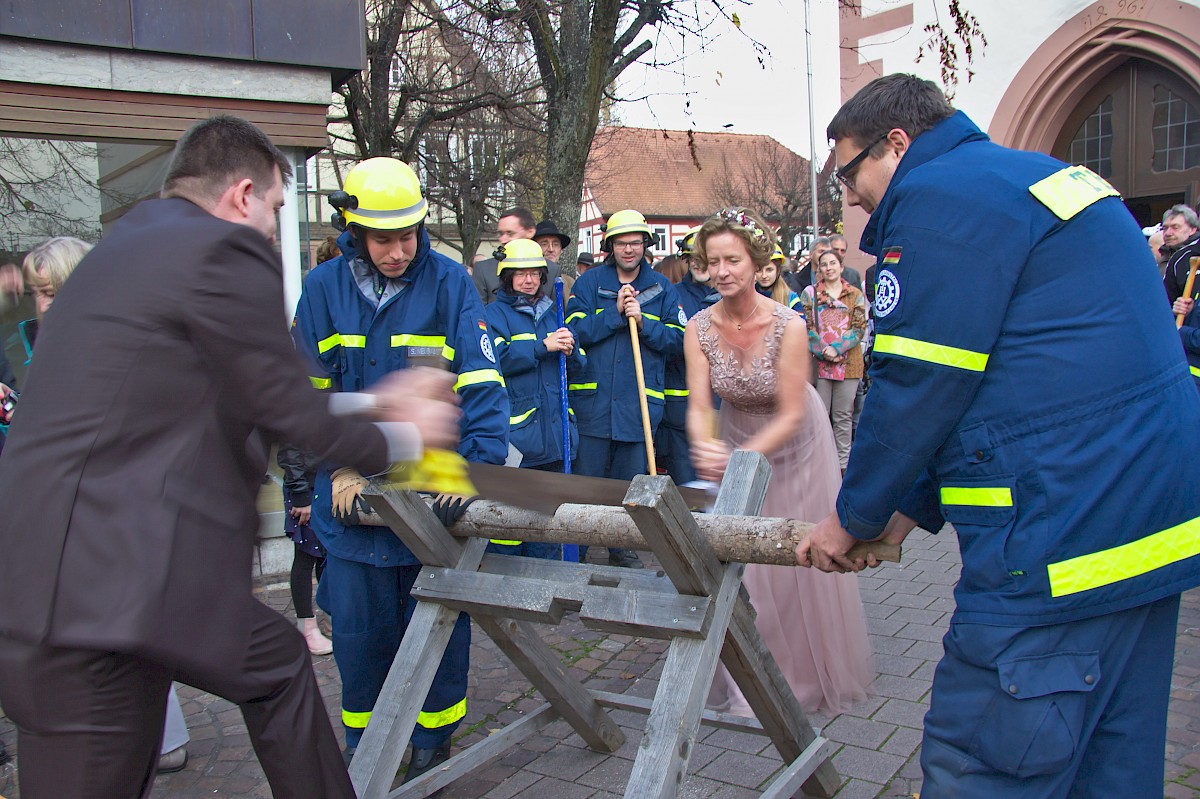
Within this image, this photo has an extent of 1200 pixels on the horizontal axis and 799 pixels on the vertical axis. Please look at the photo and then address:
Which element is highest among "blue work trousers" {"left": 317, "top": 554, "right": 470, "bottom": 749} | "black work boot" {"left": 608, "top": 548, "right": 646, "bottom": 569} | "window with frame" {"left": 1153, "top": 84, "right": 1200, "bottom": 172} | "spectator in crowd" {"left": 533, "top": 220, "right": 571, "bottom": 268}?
"window with frame" {"left": 1153, "top": 84, "right": 1200, "bottom": 172}

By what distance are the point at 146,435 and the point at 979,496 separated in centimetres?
174

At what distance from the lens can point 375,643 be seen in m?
3.55

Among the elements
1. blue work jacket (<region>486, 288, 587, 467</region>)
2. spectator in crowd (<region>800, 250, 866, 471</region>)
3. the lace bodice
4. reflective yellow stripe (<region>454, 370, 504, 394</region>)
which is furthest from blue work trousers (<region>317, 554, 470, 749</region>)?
spectator in crowd (<region>800, 250, 866, 471</region>)

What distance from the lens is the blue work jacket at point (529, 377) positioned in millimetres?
5703

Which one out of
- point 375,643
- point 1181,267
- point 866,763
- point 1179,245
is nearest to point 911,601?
point 866,763

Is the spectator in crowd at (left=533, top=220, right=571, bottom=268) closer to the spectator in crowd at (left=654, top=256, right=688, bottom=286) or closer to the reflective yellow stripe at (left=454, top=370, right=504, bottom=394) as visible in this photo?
the spectator in crowd at (left=654, top=256, right=688, bottom=286)

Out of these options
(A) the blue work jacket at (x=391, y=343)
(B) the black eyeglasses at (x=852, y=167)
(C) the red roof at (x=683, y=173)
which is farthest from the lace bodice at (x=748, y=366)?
(C) the red roof at (x=683, y=173)

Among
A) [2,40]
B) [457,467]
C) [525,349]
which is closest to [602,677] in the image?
[525,349]

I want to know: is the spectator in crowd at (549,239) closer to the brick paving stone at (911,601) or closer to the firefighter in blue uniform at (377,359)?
the brick paving stone at (911,601)

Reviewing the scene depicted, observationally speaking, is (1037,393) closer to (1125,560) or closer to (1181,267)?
(1125,560)

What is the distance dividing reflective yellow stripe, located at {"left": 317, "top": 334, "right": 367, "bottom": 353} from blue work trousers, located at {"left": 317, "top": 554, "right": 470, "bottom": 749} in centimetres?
76

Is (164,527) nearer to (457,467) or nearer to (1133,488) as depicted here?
(457,467)

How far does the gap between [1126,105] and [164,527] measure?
13574 millimetres

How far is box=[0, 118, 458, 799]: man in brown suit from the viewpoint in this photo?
1.94 metres
